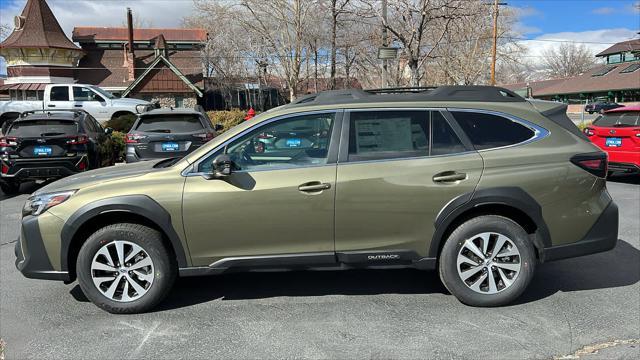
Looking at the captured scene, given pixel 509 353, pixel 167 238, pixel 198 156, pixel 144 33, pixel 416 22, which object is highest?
pixel 144 33

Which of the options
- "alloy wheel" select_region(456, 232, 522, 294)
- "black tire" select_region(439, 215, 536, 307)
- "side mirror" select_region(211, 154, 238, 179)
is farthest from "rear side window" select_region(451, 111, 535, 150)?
"side mirror" select_region(211, 154, 238, 179)

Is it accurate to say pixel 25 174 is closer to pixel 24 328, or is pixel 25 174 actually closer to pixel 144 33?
pixel 24 328

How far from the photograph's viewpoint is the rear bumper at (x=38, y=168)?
341 inches

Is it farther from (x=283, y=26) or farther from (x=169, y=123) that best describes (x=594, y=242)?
(x=283, y=26)

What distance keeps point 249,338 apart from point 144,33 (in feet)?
119

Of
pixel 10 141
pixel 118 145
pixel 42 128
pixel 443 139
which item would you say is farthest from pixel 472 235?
pixel 118 145

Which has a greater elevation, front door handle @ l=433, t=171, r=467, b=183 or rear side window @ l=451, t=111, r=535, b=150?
rear side window @ l=451, t=111, r=535, b=150

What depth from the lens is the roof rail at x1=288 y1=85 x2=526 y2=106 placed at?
161 inches

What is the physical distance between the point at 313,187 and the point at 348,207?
319 millimetres

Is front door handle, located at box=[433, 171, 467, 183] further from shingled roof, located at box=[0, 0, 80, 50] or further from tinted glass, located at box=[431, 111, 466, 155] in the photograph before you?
shingled roof, located at box=[0, 0, 80, 50]

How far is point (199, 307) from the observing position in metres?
4.09

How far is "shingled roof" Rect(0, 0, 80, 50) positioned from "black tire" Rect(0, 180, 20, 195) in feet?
86.4

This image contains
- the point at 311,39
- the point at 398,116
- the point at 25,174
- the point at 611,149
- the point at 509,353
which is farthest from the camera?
the point at 311,39

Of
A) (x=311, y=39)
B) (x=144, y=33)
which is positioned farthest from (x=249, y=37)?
(x=144, y=33)
